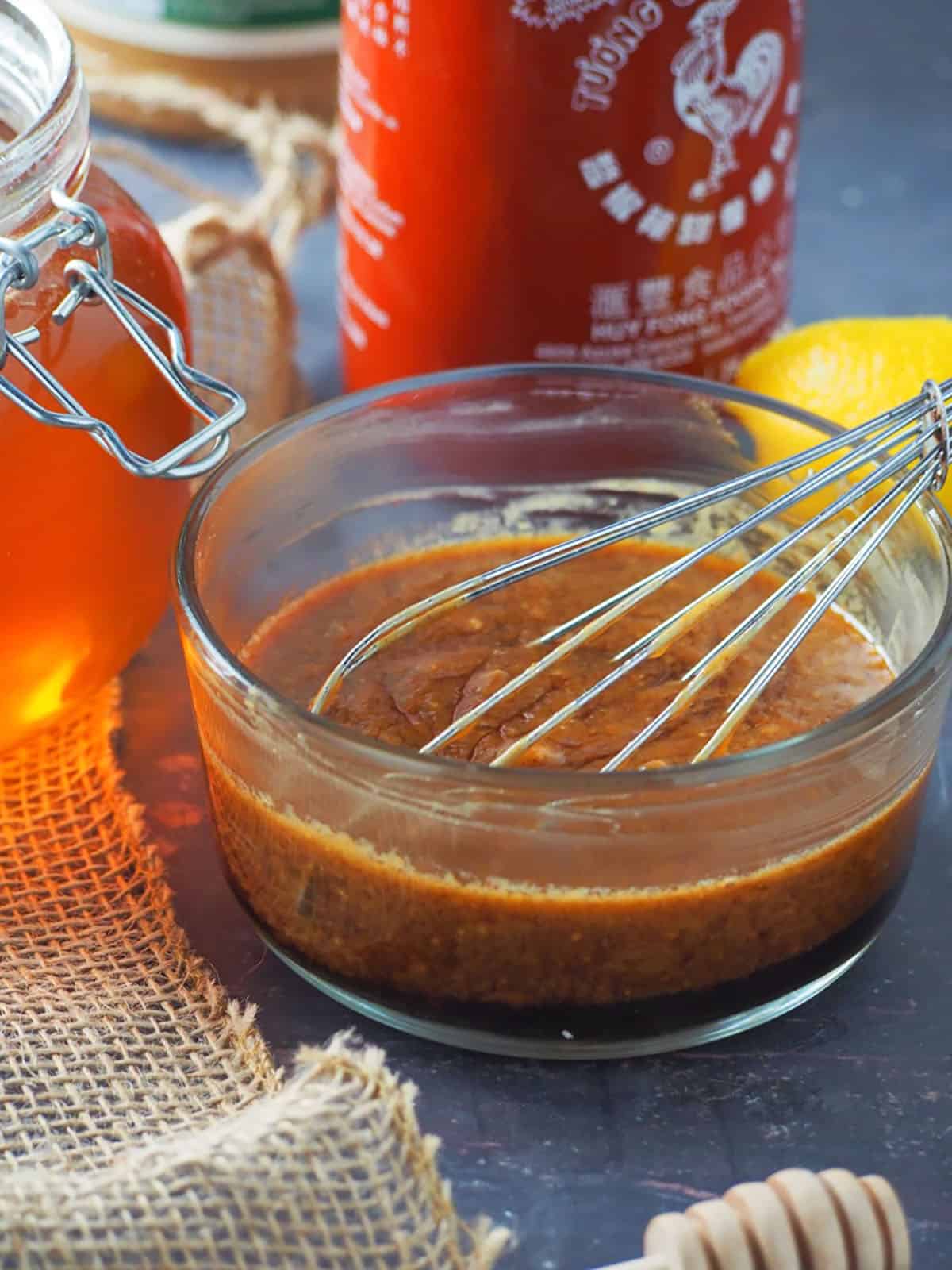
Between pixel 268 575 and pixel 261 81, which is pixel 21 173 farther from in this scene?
pixel 261 81

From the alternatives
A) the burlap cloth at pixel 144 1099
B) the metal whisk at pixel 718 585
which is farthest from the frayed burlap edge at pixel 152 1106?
the metal whisk at pixel 718 585

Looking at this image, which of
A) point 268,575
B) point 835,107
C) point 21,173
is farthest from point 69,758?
point 835,107

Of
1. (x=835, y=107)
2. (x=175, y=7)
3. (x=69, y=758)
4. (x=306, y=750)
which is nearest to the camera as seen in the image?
(x=306, y=750)

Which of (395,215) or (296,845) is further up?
(395,215)

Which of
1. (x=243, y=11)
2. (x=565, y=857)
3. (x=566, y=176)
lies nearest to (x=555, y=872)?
(x=565, y=857)

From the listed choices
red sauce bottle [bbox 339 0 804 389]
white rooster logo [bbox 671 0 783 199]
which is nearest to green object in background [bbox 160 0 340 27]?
red sauce bottle [bbox 339 0 804 389]

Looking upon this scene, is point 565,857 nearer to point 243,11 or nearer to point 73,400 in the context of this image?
point 73,400

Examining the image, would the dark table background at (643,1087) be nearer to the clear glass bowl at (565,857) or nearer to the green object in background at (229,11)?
the clear glass bowl at (565,857)
